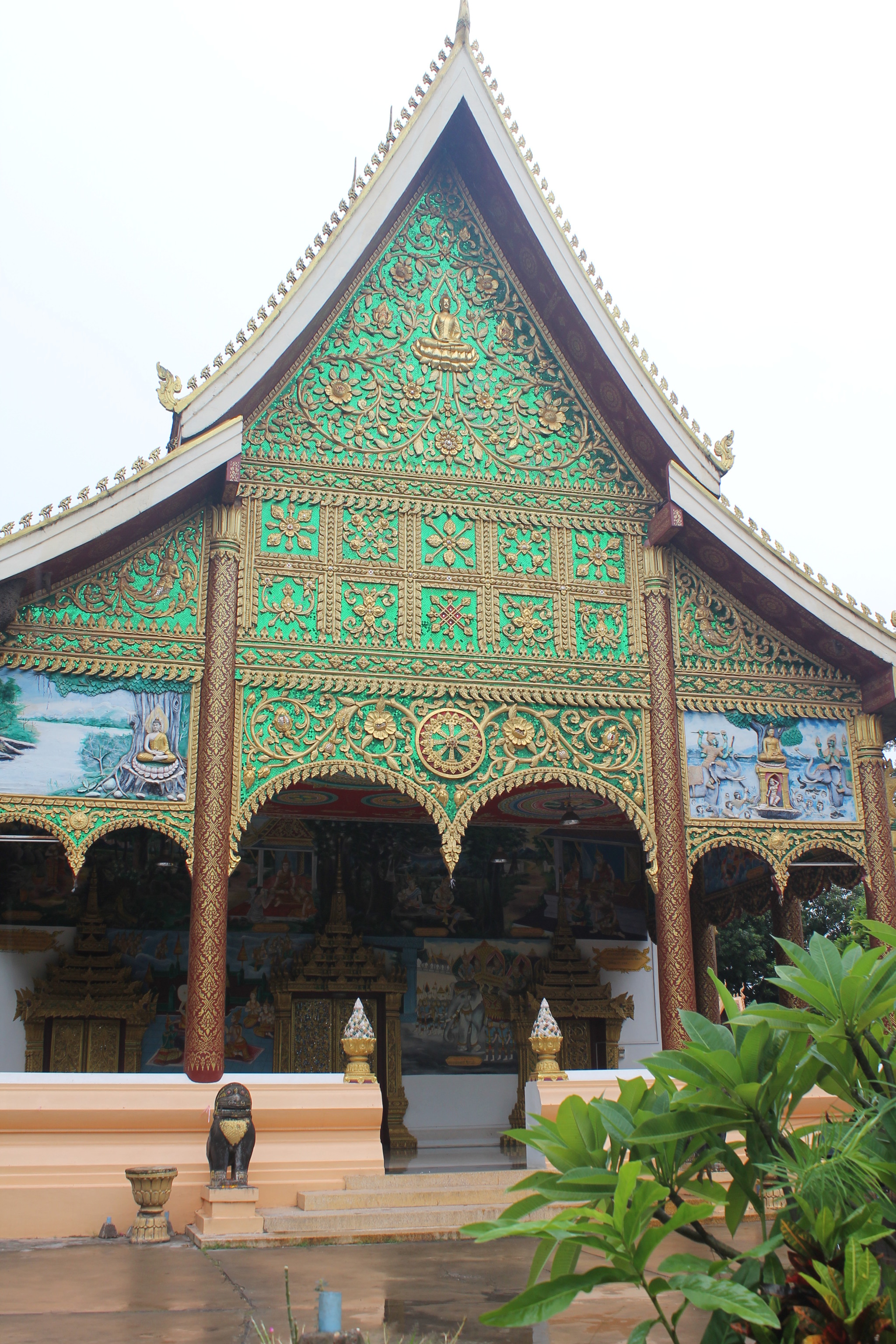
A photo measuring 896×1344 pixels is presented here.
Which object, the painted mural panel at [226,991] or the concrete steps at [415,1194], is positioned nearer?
the concrete steps at [415,1194]

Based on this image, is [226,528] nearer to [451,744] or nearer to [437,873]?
[451,744]

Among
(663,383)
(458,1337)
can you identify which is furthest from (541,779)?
(458,1337)

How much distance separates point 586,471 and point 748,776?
3059 millimetres

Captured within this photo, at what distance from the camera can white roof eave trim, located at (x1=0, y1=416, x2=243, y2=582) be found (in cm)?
832

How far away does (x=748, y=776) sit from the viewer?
32.6 ft

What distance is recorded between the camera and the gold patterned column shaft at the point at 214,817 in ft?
27.3

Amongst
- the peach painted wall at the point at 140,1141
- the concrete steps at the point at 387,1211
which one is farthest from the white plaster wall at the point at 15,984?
the concrete steps at the point at 387,1211

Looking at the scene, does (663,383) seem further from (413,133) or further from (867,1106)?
(867,1106)

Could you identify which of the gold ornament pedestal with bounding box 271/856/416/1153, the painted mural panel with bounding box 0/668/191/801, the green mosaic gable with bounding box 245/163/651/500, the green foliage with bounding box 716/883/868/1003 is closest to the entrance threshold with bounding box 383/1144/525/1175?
the gold ornament pedestal with bounding box 271/856/416/1153

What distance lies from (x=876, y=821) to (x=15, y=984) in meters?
8.21

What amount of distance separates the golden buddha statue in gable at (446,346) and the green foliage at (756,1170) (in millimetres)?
8618

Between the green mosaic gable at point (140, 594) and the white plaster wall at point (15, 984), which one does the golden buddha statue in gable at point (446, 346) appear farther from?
the white plaster wall at point (15, 984)

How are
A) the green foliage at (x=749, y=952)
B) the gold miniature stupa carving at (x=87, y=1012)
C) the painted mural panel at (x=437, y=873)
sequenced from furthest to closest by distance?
the green foliage at (x=749, y=952)
the painted mural panel at (x=437, y=873)
the gold miniature stupa carving at (x=87, y=1012)

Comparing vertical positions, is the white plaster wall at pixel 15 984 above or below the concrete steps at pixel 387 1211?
above
